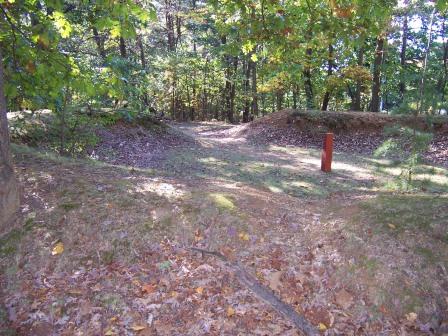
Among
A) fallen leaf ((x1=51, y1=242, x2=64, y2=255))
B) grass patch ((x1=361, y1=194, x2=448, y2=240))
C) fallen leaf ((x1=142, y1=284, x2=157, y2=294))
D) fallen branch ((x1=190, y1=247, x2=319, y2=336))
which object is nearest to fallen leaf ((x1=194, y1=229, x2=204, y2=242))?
fallen branch ((x1=190, y1=247, x2=319, y2=336))

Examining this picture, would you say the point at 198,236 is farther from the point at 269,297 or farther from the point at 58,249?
the point at 58,249

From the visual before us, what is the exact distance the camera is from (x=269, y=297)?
3.51 meters

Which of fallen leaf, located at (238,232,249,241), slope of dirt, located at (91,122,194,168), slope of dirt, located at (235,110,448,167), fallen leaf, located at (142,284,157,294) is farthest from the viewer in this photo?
slope of dirt, located at (235,110,448,167)

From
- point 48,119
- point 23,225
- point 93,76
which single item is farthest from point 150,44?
point 23,225

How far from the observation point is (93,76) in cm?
529

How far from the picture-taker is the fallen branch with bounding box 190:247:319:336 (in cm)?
324

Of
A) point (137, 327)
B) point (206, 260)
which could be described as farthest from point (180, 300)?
point (206, 260)

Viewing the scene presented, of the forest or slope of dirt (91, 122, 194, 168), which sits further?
slope of dirt (91, 122, 194, 168)

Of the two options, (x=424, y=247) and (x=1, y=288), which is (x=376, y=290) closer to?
(x=424, y=247)

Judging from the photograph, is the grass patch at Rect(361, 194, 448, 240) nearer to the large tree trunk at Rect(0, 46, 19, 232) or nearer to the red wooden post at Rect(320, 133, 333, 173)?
the large tree trunk at Rect(0, 46, 19, 232)

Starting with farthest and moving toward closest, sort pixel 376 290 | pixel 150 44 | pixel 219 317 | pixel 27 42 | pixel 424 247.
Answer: pixel 150 44, pixel 27 42, pixel 424 247, pixel 376 290, pixel 219 317

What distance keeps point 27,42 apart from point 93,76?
3.01ft

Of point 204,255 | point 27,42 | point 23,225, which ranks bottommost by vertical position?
point 204,255

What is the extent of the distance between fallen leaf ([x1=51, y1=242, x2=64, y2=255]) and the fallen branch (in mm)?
1526
